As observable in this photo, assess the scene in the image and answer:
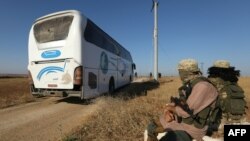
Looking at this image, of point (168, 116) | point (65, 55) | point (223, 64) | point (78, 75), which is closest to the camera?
point (168, 116)

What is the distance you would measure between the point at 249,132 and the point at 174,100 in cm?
93

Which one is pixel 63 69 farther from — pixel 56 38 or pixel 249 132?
pixel 249 132

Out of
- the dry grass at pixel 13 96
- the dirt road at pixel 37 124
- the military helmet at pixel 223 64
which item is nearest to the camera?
the military helmet at pixel 223 64

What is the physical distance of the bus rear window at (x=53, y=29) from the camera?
9.84 metres

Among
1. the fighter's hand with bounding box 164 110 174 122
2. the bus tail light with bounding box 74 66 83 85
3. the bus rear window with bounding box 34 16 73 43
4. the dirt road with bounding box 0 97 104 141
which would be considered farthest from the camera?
the bus rear window with bounding box 34 16 73 43

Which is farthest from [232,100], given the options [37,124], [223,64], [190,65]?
[37,124]

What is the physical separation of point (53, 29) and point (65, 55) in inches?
50.7

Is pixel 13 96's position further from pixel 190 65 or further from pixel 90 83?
pixel 190 65

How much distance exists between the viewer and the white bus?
9.61 meters

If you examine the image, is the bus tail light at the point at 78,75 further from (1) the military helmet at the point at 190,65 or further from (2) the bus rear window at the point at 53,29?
(1) the military helmet at the point at 190,65

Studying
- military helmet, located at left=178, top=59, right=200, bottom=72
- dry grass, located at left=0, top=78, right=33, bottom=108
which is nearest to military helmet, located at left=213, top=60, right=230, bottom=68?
military helmet, located at left=178, top=59, right=200, bottom=72

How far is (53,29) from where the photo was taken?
33.2 ft

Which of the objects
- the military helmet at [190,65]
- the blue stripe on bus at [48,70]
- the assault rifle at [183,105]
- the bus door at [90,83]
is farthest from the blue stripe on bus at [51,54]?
the assault rifle at [183,105]

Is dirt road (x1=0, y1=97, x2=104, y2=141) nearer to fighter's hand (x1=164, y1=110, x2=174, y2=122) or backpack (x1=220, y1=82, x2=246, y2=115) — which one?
fighter's hand (x1=164, y1=110, x2=174, y2=122)
